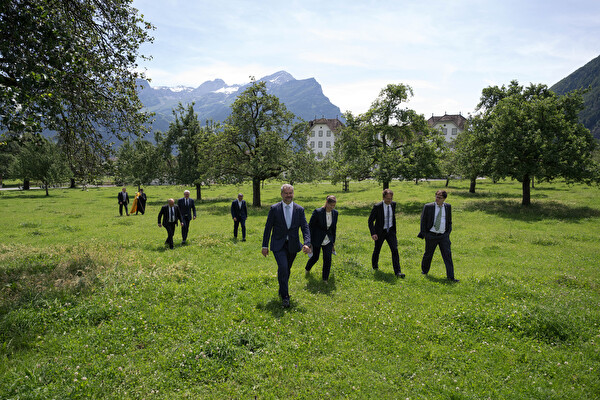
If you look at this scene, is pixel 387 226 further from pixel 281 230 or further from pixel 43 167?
pixel 43 167

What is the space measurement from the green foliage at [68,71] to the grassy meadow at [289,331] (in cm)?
439

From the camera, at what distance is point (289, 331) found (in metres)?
6.31

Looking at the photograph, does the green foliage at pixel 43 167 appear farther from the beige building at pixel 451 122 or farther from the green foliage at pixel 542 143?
the beige building at pixel 451 122

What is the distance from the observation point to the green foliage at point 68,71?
721 centimetres

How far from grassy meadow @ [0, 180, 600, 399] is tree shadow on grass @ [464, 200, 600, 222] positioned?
540 inches

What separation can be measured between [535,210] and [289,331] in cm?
2807

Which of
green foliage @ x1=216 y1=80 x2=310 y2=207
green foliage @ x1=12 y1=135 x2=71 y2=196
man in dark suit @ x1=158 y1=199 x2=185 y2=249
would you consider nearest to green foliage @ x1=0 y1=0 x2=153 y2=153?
man in dark suit @ x1=158 y1=199 x2=185 y2=249

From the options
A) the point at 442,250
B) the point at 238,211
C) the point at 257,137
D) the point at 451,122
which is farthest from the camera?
the point at 451,122

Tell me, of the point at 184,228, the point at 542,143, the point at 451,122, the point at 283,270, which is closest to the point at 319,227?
the point at 283,270

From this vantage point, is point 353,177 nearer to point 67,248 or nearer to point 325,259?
point 325,259

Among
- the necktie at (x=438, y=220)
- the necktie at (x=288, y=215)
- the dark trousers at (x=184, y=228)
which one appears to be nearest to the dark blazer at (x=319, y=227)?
the necktie at (x=288, y=215)

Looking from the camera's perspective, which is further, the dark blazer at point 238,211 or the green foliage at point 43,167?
the green foliage at point 43,167

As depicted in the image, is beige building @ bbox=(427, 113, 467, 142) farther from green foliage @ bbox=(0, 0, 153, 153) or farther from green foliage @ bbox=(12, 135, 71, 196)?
green foliage @ bbox=(0, 0, 153, 153)

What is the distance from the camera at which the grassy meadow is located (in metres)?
4.76
